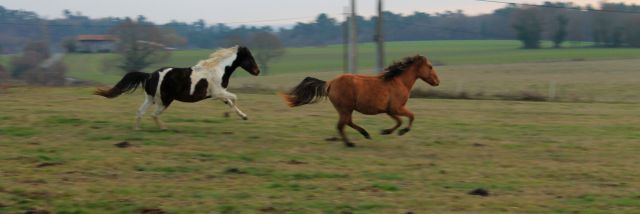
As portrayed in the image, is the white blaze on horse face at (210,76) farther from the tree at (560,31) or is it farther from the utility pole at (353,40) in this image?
the tree at (560,31)

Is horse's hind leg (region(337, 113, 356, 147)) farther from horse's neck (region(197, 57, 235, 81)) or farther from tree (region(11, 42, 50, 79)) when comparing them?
tree (region(11, 42, 50, 79))

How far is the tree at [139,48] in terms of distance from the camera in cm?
4044

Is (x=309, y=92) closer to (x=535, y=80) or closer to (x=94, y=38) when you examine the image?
(x=535, y=80)

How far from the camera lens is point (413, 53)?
171ft

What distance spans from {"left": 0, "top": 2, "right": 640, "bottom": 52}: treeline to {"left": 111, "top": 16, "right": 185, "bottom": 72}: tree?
605cm

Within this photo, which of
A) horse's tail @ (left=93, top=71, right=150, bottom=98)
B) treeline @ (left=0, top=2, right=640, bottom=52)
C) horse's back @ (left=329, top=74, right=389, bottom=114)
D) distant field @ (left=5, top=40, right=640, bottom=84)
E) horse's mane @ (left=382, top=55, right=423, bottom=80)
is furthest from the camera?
treeline @ (left=0, top=2, right=640, bottom=52)

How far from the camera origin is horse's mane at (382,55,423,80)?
476 inches

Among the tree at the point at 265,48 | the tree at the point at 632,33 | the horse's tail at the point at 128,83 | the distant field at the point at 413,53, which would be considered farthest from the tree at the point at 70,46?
the horse's tail at the point at 128,83

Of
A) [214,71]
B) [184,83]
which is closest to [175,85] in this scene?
[184,83]

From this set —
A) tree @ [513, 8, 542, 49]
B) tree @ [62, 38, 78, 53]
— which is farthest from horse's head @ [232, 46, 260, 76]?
tree @ [513, 8, 542, 49]

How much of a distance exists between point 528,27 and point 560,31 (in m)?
2.40

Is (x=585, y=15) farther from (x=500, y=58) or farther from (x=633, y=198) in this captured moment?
(x=633, y=198)

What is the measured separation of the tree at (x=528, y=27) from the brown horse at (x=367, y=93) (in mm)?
45302

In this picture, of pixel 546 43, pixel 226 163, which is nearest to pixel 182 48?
pixel 546 43
